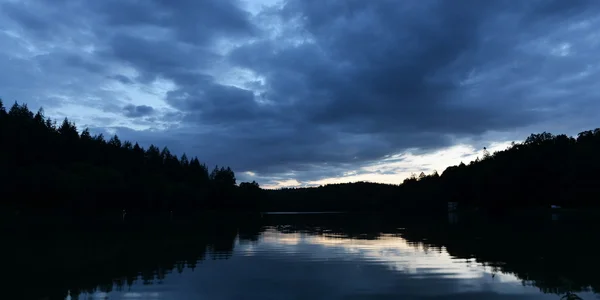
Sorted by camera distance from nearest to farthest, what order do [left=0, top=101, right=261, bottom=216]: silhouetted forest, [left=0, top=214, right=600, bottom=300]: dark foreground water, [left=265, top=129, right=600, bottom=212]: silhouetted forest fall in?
[left=0, top=214, right=600, bottom=300]: dark foreground water, [left=0, top=101, right=261, bottom=216]: silhouetted forest, [left=265, top=129, right=600, bottom=212]: silhouetted forest

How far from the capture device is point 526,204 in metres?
153

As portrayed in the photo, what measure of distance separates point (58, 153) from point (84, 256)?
441 ft

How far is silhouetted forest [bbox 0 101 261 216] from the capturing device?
118250 mm

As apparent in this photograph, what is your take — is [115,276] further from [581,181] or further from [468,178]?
[468,178]

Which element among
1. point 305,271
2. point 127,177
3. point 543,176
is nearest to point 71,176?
point 127,177

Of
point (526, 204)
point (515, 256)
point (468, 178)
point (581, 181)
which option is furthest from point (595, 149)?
point (515, 256)

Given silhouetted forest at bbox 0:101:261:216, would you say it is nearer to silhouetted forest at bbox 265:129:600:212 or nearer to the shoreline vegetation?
the shoreline vegetation

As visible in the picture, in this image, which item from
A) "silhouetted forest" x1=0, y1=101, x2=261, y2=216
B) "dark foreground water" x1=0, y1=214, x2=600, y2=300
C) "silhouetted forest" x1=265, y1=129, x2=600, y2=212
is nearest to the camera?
"dark foreground water" x1=0, y1=214, x2=600, y2=300

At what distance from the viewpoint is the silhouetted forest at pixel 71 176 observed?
118 metres

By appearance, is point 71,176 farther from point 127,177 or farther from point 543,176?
point 543,176

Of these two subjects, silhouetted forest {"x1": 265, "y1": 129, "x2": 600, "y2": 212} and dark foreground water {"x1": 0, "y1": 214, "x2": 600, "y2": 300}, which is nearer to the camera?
dark foreground water {"x1": 0, "y1": 214, "x2": 600, "y2": 300}

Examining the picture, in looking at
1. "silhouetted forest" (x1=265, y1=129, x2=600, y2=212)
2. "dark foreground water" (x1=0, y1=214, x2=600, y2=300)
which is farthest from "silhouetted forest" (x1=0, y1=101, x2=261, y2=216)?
"silhouetted forest" (x1=265, y1=129, x2=600, y2=212)

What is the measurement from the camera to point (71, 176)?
133 metres

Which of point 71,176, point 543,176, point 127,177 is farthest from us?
point 127,177
